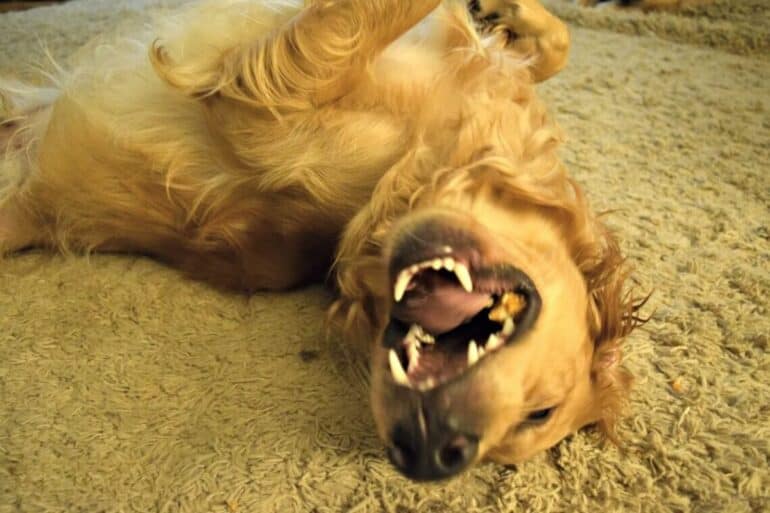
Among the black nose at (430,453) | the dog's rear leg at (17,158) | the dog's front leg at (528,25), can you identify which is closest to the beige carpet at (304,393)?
the dog's rear leg at (17,158)

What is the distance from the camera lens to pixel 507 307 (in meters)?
1.18

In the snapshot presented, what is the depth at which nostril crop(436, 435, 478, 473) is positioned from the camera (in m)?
1.03

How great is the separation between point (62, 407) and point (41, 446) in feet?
0.30

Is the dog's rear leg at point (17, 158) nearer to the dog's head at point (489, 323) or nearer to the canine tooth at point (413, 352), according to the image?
the dog's head at point (489, 323)

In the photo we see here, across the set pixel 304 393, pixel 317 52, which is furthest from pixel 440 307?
pixel 317 52

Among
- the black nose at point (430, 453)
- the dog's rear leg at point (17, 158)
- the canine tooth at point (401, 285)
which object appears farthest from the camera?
the dog's rear leg at point (17, 158)

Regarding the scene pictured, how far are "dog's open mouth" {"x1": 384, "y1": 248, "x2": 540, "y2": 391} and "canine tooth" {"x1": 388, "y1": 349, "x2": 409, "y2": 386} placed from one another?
0.01 meters

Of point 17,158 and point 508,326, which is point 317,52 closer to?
point 508,326

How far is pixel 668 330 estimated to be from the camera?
1.53 meters

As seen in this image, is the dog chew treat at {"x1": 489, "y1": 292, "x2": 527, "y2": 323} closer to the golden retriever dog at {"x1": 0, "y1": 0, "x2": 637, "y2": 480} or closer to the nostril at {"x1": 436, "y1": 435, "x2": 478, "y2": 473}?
the golden retriever dog at {"x1": 0, "y1": 0, "x2": 637, "y2": 480}

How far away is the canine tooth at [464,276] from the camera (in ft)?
3.70

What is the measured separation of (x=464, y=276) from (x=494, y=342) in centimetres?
12

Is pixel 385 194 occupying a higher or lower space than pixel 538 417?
higher

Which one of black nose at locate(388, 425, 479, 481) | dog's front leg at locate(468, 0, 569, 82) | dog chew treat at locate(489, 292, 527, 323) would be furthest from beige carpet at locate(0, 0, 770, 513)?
dog's front leg at locate(468, 0, 569, 82)
